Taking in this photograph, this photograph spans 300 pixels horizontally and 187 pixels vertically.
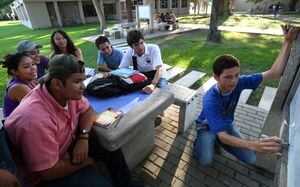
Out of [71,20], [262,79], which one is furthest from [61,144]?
[71,20]

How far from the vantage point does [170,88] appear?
308cm

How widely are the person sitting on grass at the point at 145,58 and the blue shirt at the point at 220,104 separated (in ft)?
3.07

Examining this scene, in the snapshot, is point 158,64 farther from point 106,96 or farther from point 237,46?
point 237,46

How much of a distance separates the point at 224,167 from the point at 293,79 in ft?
4.00

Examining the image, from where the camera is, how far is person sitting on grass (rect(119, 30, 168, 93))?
2.84 meters

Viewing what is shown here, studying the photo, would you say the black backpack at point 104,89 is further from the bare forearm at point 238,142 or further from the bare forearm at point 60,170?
the bare forearm at point 238,142

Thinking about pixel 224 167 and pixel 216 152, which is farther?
pixel 216 152

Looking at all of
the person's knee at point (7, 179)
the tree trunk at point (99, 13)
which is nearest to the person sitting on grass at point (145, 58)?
the person's knee at point (7, 179)

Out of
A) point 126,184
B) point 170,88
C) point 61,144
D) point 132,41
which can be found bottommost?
point 126,184

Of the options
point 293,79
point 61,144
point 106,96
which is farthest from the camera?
point 106,96

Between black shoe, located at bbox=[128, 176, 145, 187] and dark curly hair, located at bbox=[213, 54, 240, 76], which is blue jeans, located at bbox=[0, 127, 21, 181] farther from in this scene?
dark curly hair, located at bbox=[213, 54, 240, 76]

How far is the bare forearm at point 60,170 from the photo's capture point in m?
1.41

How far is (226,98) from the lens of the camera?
2109mm

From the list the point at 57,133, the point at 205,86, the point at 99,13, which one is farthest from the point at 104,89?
the point at 99,13
